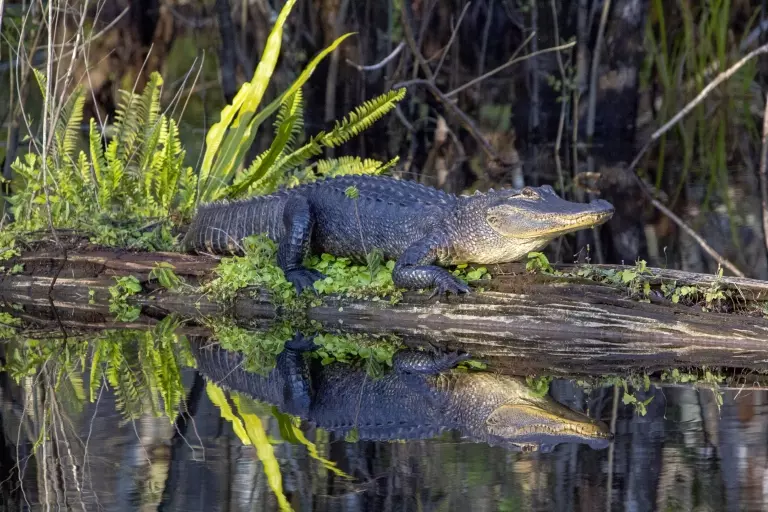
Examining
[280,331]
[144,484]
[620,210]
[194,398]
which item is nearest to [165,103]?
[620,210]

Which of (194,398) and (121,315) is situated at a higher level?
(121,315)

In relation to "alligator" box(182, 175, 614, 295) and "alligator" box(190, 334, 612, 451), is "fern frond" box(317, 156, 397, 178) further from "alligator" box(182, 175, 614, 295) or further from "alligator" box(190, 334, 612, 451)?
"alligator" box(190, 334, 612, 451)

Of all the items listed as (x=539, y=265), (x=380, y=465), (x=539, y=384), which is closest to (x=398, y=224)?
(x=539, y=265)

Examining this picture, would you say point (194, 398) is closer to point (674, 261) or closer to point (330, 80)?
point (674, 261)

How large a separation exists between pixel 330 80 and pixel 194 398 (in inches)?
454

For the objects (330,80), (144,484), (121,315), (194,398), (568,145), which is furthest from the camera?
(330,80)

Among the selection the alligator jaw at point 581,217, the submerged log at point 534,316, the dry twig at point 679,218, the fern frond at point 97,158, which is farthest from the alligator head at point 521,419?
the fern frond at point 97,158

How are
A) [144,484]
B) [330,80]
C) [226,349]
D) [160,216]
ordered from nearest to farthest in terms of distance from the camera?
[144,484]
[226,349]
[160,216]
[330,80]

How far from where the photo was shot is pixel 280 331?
20.2 feet

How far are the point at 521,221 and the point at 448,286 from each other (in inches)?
19.6

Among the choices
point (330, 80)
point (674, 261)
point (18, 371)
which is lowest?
point (18, 371)

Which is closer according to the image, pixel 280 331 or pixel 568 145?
pixel 280 331

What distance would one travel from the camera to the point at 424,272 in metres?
6.14

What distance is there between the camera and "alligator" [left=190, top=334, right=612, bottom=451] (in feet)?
14.5
